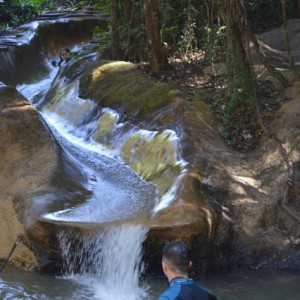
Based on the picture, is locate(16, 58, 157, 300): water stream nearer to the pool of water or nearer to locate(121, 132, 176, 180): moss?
the pool of water

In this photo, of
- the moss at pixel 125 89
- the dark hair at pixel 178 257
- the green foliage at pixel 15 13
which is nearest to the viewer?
the dark hair at pixel 178 257

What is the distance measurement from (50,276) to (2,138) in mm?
2574

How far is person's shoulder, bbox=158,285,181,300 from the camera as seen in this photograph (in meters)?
3.30

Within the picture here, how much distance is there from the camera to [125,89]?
1143cm

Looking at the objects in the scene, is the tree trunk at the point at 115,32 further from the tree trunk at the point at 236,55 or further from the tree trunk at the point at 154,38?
the tree trunk at the point at 236,55

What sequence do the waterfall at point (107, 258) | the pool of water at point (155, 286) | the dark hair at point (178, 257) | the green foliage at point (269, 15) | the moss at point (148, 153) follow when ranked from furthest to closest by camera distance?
the green foliage at point (269, 15), the moss at point (148, 153), the waterfall at point (107, 258), the pool of water at point (155, 286), the dark hair at point (178, 257)

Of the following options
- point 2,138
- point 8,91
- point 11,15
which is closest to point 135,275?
point 2,138

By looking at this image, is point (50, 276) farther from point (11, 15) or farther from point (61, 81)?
point (11, 15)

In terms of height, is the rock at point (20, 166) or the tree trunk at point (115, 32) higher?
the tree trunk at point (115, 32)

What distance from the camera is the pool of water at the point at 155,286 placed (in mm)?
6488

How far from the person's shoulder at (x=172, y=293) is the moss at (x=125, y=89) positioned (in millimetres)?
7000

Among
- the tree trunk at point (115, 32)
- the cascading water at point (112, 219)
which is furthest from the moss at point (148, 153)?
the tree trunk at point (115, 32)

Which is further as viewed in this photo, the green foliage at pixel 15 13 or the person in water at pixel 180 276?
the green foliage at pixel 15 13

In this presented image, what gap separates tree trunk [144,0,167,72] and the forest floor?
250 mm
